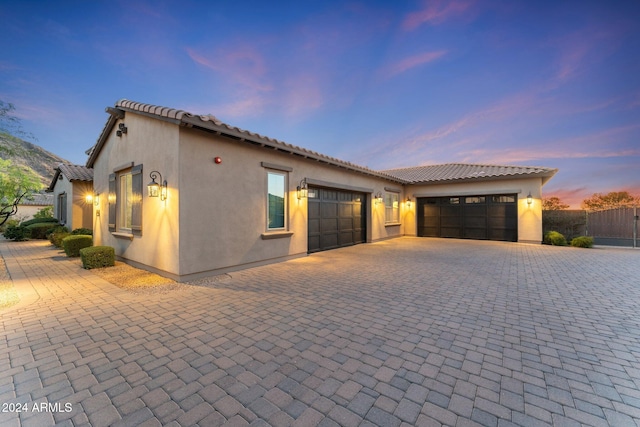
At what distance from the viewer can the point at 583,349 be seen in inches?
106

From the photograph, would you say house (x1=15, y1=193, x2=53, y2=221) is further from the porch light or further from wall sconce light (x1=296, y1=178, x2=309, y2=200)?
the porch light

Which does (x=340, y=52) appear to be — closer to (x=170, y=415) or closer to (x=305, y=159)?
(x=305, y=159)

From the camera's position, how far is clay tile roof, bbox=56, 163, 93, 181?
1250 centimetres

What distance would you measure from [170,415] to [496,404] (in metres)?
2.43

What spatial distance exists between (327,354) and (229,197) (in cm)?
470

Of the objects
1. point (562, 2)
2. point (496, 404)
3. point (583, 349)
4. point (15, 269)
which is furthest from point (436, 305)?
point (562, 2)

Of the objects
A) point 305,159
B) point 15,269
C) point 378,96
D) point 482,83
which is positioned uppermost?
point 378,96

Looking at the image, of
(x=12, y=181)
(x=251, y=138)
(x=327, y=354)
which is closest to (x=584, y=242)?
(x=327, y=354)

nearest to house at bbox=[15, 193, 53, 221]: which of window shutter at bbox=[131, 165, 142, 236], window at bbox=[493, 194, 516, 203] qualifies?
window shutter at bbox=[131, 165, 142, 236]

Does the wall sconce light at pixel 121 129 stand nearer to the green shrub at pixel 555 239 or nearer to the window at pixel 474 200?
Answer: the window at pixel 474 200

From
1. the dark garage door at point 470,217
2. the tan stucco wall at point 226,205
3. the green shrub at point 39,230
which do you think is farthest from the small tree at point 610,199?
the green shrub at point 39,230

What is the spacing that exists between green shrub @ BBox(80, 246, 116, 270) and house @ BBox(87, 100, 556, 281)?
395mm

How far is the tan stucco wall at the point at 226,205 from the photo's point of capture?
18.0 feet

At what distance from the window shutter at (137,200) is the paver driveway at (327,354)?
1732mm
